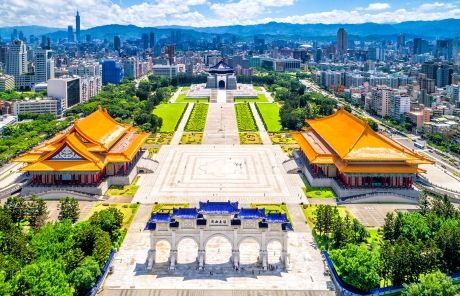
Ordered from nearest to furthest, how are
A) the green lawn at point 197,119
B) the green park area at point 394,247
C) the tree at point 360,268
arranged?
the tree at point 360,268, the green park area at point 394,247, the green lawn at point 197,119

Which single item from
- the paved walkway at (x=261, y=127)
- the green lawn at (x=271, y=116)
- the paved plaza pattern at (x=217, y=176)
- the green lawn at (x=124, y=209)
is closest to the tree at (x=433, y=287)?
the paved plaza pattern at (x=217, y=176)

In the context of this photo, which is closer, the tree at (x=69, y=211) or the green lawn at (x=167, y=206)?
the tree at (x=69, y=211)

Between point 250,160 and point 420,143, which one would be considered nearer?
point 250,160

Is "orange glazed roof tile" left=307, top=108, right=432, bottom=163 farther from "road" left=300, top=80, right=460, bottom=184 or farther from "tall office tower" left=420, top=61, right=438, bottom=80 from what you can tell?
"tall office tower" left=420, top=61, right=438, bottom=80

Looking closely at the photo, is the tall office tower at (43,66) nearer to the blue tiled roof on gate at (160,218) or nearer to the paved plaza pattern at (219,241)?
the paved plaza pattern at (219,241)

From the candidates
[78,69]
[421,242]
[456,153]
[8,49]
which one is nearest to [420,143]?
[456,153]

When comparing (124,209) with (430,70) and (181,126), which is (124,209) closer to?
(181,126)

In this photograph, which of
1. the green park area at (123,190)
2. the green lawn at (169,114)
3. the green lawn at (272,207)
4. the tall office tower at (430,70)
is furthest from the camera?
the tall office tower at (430,70)

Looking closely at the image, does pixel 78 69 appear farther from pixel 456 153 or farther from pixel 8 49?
pixel 456 153
